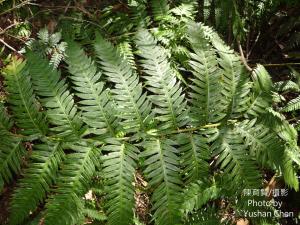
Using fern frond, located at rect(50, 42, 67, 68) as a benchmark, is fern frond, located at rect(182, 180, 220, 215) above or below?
below

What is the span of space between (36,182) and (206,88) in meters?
1.34

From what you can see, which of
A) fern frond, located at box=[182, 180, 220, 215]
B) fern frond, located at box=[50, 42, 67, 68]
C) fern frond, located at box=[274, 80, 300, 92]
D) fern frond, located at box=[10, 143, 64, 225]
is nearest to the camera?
fern frond, located at box=[10, 143, 64, 225]

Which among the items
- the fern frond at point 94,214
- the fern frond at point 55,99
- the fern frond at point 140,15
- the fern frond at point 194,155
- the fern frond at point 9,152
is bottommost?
the fern frond at point 94,214

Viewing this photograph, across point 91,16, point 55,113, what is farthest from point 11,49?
point 55,113

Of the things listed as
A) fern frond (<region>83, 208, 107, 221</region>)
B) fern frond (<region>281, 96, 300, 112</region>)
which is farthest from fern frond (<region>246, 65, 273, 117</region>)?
fern frond (<region>83, 208, 107, 221</region>)

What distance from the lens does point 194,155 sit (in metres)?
2.48

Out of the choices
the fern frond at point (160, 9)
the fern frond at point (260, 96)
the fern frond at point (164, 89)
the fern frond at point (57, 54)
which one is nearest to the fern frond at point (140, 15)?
the fern frond at point (160, 9)

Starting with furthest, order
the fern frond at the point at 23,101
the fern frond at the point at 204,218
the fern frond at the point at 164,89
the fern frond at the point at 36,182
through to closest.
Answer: the fern frond at the point at 204,218 < the fern frond at the point at 164,89 < the fern frond at the point at 23,101 < the fern frond at the point at 36,182

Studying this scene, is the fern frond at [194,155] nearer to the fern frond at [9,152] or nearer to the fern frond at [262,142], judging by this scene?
the fern frond at [262,142]

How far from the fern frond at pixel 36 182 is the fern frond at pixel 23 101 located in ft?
0.49

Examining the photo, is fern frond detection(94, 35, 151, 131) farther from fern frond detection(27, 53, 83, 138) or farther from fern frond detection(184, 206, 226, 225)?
fern frond detection(184, 206, 226, 225)

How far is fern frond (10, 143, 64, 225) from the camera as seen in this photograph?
2.22 meters

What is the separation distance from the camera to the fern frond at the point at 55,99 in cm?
243

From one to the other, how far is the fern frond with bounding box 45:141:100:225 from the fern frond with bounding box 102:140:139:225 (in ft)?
0.35
